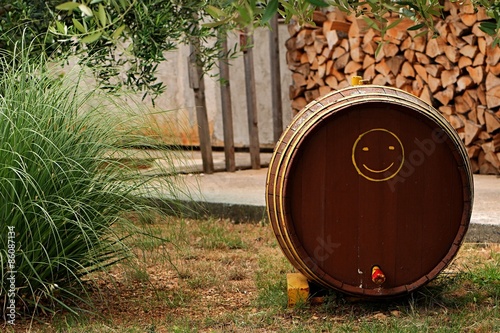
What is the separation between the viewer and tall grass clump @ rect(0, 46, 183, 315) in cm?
323

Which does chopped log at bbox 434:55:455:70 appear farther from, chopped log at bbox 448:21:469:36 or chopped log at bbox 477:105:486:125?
chopped log at bbox 477:105:486:125

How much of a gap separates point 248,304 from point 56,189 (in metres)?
0.99

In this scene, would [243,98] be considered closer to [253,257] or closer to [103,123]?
[253,257]

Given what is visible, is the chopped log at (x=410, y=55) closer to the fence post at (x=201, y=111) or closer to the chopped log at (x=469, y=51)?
the chopped log at (x=469, y=51)

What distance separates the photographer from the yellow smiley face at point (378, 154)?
332cm

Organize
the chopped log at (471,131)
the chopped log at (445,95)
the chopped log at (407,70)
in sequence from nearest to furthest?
the chopped log at (471,131), the chopped log at (445,95), the chopped log at (407,70)

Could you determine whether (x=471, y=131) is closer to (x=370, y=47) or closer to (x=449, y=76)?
(x=449, y=76)

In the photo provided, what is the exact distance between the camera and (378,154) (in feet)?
10.9

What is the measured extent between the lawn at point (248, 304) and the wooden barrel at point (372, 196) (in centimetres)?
15

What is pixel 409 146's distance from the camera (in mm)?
3318

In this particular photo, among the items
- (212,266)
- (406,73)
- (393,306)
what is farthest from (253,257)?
(406,73)

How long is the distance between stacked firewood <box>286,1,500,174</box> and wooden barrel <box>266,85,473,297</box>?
10.6 feet

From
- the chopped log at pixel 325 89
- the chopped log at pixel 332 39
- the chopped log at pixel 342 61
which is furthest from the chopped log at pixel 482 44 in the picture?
the chopped log at pixel 325 89

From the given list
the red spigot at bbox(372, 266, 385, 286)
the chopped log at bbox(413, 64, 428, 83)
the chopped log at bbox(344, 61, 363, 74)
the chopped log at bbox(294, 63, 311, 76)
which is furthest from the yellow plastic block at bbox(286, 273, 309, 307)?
the chopped log at bbox(294, 63, 311, 76)
